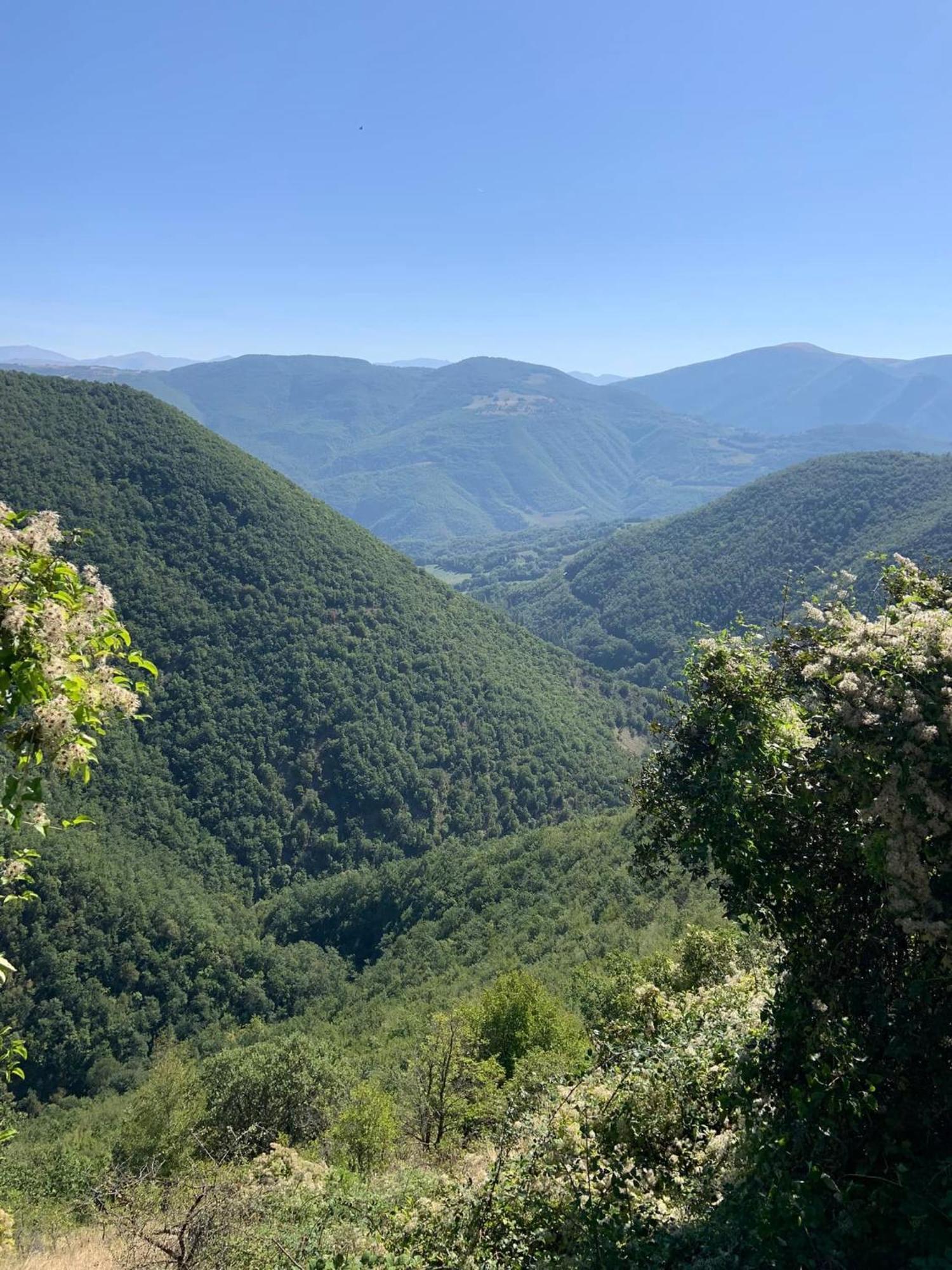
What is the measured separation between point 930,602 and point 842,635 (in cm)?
106

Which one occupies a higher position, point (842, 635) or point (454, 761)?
point (842, 635)

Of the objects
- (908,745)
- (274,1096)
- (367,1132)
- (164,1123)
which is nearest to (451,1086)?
(367,1132)

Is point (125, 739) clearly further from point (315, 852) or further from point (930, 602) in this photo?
point (930, 602)

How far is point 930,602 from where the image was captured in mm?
7590

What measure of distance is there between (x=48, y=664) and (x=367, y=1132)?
23.1 m

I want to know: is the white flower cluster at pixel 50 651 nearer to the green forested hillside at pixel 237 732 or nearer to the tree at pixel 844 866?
the tree at pixel 844 866

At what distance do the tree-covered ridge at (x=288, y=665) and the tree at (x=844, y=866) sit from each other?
9800cm

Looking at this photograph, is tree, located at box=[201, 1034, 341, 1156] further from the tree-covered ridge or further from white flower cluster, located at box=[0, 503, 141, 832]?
the tree-covered ridge

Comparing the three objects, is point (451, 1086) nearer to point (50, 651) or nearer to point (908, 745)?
point (908, 745)

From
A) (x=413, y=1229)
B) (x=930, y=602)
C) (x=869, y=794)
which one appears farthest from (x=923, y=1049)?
(x=413, y=1229)

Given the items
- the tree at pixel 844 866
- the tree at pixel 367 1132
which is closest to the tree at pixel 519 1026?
the tree at pixel 367 1132

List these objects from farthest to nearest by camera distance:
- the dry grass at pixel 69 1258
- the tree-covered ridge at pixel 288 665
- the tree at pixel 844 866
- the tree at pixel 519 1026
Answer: the tree-covered ridge at pixel 288 665
the tree at pixel 519 1026
the dry grass at pixel 69 1258
the tree at pixel 844 866

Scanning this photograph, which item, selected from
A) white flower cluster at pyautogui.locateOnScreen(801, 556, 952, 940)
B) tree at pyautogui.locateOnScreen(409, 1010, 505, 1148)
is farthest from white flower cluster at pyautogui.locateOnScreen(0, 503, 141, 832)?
tree at pyautogui.locateOnScreen(409, 1010, 505, 1148)

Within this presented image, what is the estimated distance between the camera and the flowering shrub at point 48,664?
452 centimetres
